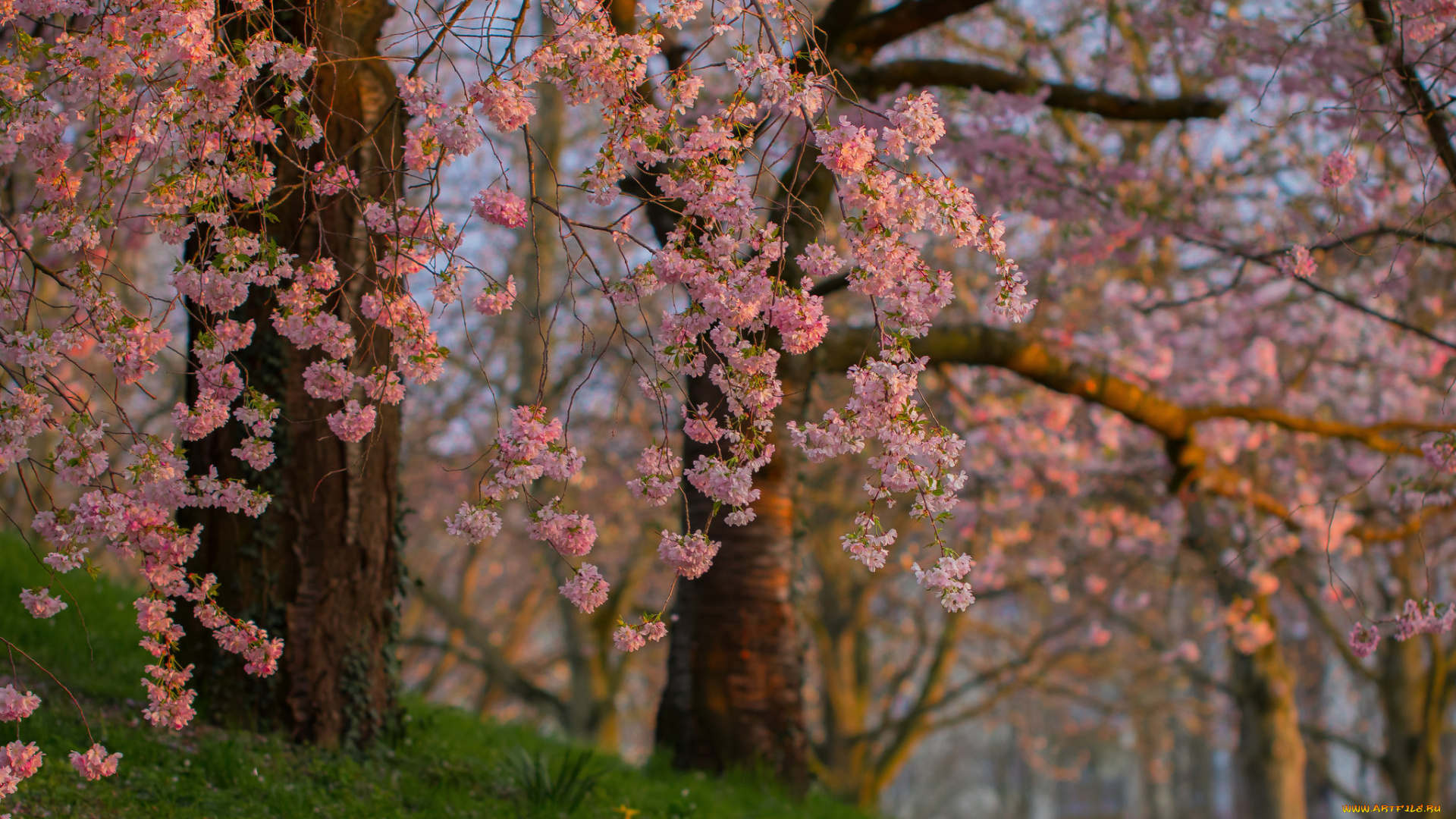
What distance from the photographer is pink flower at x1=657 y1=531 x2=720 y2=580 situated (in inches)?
128

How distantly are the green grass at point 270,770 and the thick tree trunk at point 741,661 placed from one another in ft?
0.70

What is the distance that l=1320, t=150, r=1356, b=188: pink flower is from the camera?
5086 millimetres

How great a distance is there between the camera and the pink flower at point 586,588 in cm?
328

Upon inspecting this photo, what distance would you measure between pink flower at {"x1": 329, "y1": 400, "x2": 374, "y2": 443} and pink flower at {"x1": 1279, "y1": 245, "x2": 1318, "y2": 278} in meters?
4.43

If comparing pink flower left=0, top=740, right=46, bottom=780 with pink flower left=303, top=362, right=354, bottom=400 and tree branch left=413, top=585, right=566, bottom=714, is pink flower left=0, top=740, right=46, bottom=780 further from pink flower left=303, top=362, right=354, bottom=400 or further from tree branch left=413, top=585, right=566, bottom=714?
tree branch left=413, top=585, right=566, bottom=714

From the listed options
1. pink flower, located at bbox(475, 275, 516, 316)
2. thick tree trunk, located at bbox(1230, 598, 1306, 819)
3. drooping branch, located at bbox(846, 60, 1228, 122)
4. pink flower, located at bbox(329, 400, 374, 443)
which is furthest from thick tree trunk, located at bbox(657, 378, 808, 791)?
thick tree trunk, located at bbox(1230, 598, 1306, 819)

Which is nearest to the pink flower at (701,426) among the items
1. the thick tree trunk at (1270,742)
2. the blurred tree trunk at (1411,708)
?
the thick tree trunk at (1270,742)

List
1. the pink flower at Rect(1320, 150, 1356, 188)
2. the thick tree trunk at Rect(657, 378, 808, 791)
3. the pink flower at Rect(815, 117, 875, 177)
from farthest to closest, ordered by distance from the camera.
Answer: the thick tree trunk at Rect(657, 378, 808, 791) → the pink flower at Rect(1320, 150, 1356, 188) → the pink flower at Rect(815, 117, 875, 177)

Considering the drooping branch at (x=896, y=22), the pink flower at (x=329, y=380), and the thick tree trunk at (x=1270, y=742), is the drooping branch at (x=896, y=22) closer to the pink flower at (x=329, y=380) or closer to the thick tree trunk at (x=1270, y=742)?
the pink flower at (x=329, y=380)

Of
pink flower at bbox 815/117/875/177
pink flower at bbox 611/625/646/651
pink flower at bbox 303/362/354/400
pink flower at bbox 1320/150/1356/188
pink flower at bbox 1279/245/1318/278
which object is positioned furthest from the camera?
pink flower at bbox 1279/245/1318/278

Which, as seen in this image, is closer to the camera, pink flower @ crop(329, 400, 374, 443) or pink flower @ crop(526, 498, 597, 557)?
pink flower @ crop(526, 498, 597, 557)

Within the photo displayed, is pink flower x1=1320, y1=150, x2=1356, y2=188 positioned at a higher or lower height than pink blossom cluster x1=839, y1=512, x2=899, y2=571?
higher

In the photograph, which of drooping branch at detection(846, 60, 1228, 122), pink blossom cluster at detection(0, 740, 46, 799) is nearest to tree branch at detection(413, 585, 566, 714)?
drooping branch at detection(846, 60, 1228, 122)

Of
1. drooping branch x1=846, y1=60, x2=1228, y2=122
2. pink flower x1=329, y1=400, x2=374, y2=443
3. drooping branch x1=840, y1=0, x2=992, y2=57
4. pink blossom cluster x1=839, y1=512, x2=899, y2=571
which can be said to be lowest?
pink blossom cluster x1=839, y1=512, x2=899, y2=571
